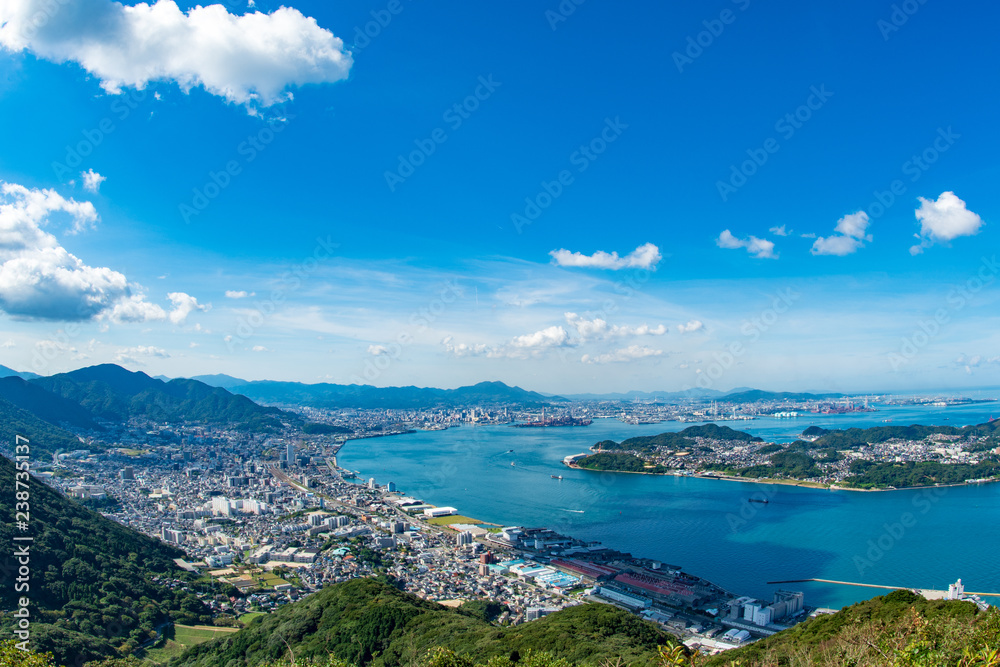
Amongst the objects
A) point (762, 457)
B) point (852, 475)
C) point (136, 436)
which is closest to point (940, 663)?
point (852, 475)

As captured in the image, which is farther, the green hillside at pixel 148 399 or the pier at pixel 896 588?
the green hillside at pixel 148 399

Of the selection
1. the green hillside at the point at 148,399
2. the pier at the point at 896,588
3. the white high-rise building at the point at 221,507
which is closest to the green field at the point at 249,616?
the white high-rise building at the point at 221,507

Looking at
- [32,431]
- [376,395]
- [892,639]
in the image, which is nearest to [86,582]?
[892,639]

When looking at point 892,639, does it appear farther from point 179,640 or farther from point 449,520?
point 449,520

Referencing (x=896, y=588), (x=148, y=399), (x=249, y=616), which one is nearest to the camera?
(x=249, y=616)

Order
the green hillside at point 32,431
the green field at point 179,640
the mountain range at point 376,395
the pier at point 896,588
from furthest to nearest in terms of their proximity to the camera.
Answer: the mountain range at point 376,395 < the green hillside at point 32,431 < the pier at point 896,588 < the green field at point 179,640

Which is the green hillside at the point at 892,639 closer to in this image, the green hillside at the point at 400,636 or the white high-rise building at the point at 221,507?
the green hillside at the point at 400,636
